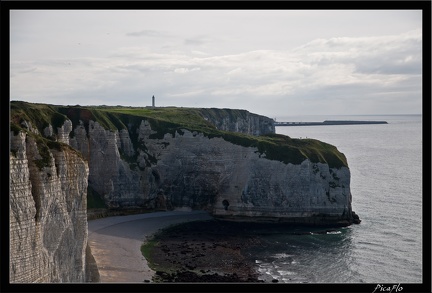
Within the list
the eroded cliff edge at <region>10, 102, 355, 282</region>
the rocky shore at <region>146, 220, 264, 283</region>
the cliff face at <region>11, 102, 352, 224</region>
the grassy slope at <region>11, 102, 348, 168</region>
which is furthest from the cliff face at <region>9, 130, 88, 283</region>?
the grassy slope at <region>11, 102, 348, 168</region>

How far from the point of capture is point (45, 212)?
75.3 ft

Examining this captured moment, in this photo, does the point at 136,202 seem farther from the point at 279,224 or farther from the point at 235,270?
the point at 235,270

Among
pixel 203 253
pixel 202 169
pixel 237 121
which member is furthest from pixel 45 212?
pixel 237 121

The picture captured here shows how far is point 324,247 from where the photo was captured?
155ft

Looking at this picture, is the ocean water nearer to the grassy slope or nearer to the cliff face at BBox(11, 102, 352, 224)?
the cliff face at BBox(11, 102, 352, 224)

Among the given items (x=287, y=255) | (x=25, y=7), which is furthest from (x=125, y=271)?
(x=25, y=7)

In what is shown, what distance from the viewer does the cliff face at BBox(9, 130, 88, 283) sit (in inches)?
784

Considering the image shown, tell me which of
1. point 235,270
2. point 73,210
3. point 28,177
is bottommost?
point 235,270

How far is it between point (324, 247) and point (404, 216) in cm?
1675

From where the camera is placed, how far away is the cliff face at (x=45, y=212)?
19.9 metres

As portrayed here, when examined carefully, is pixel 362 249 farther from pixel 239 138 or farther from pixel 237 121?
pixel 237 121

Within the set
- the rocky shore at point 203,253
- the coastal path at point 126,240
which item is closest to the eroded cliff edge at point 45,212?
the coastal path at point 126,240

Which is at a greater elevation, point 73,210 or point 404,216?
point 73,210

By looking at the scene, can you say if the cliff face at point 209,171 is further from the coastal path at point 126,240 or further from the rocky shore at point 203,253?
the rocky shore at point 203,253
